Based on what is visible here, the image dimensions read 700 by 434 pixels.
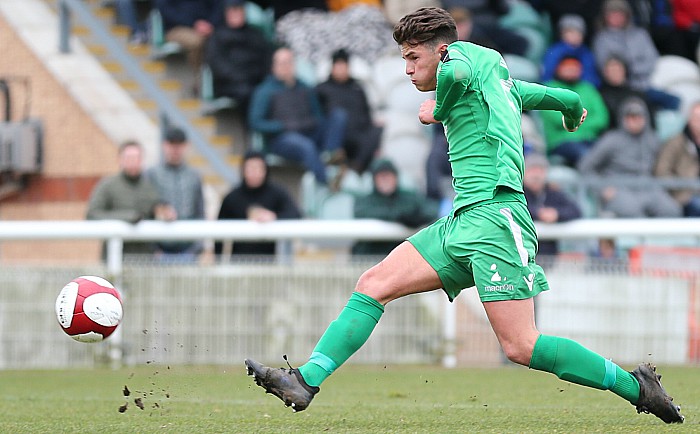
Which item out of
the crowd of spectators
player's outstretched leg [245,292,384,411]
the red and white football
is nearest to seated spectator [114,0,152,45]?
the crowd of spectators

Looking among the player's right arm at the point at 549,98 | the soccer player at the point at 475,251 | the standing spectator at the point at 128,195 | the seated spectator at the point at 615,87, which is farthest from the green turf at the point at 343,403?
the seated spectator at the point at 615,87

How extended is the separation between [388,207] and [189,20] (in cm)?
571

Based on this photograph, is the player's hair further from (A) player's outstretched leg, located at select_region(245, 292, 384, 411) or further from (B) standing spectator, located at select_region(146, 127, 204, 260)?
(B) standing spectator, located at select_region(146, 127, 204, 260)

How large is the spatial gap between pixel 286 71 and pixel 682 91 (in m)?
4.78

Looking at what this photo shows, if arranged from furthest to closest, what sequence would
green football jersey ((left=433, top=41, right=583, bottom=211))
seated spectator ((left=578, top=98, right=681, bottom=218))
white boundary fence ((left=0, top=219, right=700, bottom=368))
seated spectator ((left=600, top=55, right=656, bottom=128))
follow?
seated spectator ((left=600, top=55, right=656, bottom=128)) → seated spectator ((left=578, top=98, right=681, bottom=218)) → white boundary fence ((left=0, top=219, right=700, bottom=368)) → green football jersey ((left=433, top=41, right=583, bottom=211))

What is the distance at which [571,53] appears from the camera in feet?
49.9

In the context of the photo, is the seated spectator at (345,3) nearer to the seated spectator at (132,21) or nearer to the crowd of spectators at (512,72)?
the crowd of spectators at (512,72)

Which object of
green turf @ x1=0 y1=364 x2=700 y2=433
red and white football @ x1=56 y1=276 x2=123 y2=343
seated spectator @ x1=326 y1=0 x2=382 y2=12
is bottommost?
green turf @ x1=0 y1=364 x2=700 y2=433

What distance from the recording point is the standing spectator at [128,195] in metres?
11.8

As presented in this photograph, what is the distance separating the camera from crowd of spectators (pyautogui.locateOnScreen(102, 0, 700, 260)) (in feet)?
46.4

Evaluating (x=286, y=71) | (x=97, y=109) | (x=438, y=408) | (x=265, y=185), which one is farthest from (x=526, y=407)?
(x=97, y=109)

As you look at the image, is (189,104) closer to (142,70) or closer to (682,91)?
(142,70)

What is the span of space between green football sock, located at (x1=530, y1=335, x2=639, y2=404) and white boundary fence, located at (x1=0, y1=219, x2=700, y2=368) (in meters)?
4.89

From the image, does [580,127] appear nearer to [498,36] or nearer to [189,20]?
[498,36]
